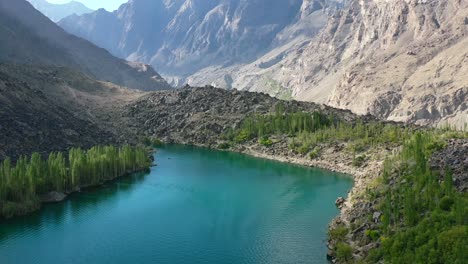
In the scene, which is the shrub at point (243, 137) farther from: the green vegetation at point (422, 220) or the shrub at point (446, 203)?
the shrub at point (446, 203)

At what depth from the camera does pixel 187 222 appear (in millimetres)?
80375

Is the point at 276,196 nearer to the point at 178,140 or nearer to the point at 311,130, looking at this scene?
the point at 311,130

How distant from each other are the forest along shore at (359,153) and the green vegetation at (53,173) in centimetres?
4702

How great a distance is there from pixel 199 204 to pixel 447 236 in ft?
165

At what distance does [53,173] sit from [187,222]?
27930 millimetres

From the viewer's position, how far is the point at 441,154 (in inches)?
3034

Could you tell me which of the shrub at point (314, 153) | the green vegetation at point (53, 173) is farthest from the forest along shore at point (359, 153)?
the green vegetation at point (53, 173)

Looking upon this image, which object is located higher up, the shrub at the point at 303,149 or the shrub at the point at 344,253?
the shrub at the point at 303,149

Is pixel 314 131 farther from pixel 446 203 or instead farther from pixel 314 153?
pixel 446 203

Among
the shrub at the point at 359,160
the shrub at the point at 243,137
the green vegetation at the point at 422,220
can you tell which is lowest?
the green vegetation at the point at 422,220

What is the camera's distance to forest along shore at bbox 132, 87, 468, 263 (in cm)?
5700

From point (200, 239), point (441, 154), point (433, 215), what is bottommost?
point (200, 239)

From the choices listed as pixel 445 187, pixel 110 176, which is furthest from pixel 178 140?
pixel 445 187

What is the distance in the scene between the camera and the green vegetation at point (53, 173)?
81062 mm
